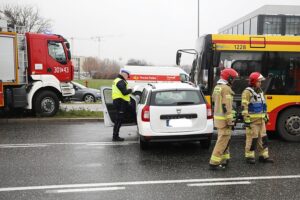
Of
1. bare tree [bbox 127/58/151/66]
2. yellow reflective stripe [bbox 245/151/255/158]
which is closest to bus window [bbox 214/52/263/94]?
yellow reflective stripe [bbox 245/151/255/158]

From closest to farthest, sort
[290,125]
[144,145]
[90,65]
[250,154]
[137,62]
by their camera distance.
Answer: [250,154]
[144,145]
[290,125]
[137,62]
[90,65]

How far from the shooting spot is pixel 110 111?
10297 millimetres

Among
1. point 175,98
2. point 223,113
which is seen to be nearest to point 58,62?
point 175,98

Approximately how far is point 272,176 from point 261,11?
56309 millimetres

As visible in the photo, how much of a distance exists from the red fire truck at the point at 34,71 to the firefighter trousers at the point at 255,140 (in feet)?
28.1

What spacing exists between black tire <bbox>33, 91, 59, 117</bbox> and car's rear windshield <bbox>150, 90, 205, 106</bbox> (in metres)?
6.70

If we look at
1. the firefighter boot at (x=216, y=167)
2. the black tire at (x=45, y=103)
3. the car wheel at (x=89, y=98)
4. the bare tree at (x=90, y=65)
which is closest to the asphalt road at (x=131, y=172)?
the firefighter boot at (x=216, y=167)

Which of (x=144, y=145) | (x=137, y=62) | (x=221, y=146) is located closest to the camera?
(x=221, y=146)

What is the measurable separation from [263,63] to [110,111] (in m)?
3.98

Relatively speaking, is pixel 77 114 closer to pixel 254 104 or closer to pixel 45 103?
pixel 45 103

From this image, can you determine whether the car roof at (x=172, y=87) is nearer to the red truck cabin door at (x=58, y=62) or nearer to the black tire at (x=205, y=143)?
the black tire at (x=205, y=143)

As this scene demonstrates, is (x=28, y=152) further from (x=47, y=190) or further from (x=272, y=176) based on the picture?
(x=272, y=176)

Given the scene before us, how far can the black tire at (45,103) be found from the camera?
14039mm

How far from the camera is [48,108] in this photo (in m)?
14.2
